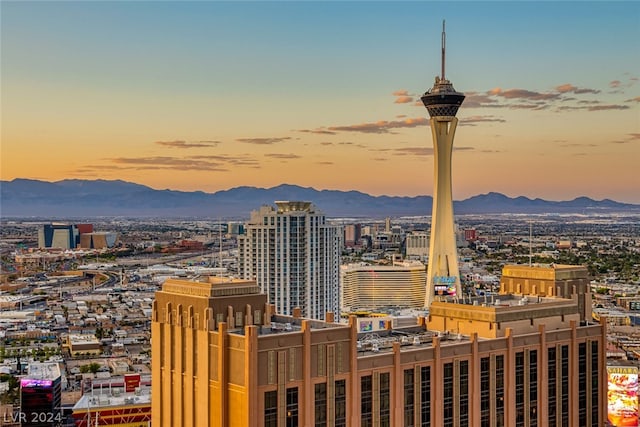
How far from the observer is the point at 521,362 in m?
48.8

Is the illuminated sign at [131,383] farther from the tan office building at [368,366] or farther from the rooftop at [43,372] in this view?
the tan office building at [368,366]

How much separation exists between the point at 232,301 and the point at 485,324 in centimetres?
1595

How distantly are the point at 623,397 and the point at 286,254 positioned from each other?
227 feet

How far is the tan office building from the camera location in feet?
128

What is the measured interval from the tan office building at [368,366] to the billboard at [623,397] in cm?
3485

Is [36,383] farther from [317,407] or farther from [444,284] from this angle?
[444,284]

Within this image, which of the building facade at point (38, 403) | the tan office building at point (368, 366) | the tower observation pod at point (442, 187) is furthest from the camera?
the tower observation pod at point (442, 187)

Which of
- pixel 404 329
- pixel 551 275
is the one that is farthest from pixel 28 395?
pixel 551 275

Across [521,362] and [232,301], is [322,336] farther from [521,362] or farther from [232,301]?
[521,362]

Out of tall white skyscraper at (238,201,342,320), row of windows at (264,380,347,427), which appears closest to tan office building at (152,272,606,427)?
row of windows at (264,380,347,427)

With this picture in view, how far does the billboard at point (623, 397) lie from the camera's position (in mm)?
84875

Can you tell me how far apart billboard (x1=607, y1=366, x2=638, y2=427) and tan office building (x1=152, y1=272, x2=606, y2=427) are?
3485 cm

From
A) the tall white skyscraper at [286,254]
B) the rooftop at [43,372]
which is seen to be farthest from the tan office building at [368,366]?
the tall white skyscraper at [286,254]

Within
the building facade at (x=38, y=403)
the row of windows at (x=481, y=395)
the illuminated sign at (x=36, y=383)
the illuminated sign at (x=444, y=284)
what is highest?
the row of windows at (x=481, y=395)
